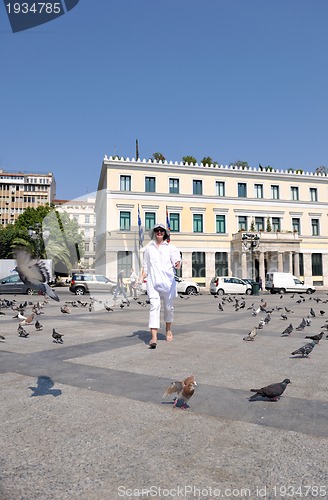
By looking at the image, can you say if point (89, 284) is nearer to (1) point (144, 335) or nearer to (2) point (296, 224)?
(1) point (144, 335)

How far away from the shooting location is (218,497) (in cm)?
188

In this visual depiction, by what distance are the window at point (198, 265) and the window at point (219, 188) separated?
774 centimetres

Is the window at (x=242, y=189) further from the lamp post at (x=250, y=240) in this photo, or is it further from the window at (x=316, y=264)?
the window at (x=316, y=264)

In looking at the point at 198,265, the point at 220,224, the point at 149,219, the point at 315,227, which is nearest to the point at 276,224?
the point at 315,227

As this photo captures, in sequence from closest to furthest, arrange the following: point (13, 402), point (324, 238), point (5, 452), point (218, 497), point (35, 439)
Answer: point (218, 497), point (5, 452), point (35, 439), point (13, 402), point (324, 238)

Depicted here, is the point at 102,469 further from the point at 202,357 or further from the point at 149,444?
the point at 202,357

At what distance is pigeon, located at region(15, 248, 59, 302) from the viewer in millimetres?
3194

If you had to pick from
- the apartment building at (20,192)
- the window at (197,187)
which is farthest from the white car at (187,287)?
the apartment building at (20,192)

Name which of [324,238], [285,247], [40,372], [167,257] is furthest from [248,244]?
[40,372]

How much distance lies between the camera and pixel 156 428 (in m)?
2.76

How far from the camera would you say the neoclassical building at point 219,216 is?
41.0 meters

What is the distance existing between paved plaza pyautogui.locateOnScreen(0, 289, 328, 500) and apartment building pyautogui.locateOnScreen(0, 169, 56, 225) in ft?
369

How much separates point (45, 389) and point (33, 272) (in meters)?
1.31

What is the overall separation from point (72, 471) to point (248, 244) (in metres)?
40.3
